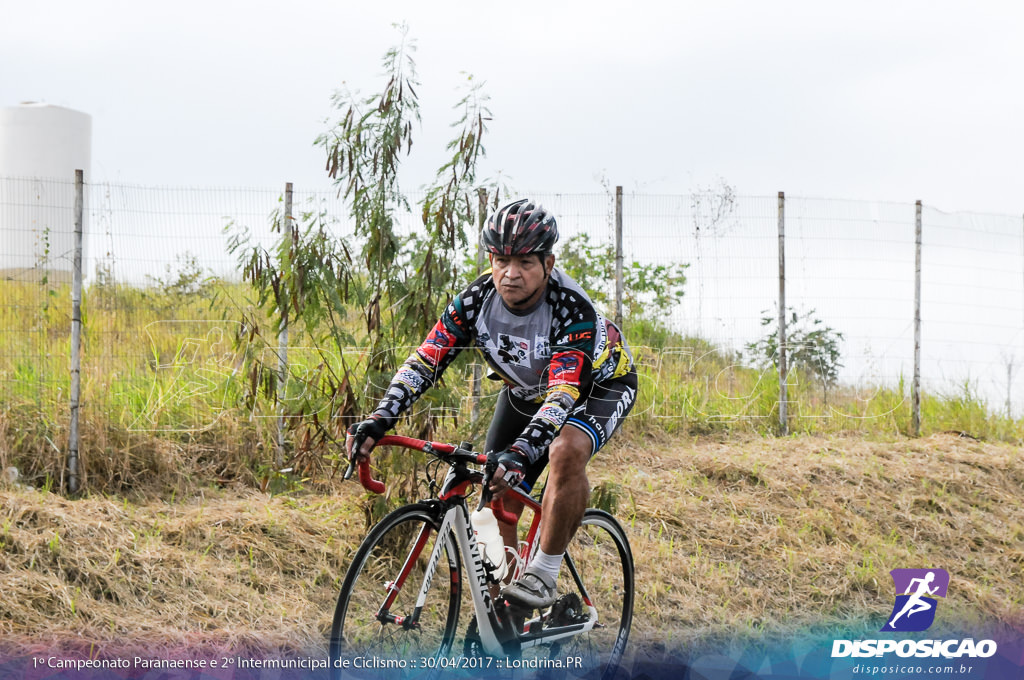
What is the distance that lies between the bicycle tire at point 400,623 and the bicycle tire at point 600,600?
53 cm

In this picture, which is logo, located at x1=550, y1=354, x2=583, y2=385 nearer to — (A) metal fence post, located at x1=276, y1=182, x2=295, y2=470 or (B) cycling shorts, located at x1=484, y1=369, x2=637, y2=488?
(B) cycling shorts, located at x1=484, y1=369, x2=637, y2=488

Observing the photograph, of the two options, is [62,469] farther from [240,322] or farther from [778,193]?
[778,193]

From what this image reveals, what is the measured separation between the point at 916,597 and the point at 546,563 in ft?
11.2

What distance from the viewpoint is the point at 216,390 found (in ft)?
24.3

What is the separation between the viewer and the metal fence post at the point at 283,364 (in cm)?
548

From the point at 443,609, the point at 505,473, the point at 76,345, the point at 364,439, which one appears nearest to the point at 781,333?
the point at 76,345

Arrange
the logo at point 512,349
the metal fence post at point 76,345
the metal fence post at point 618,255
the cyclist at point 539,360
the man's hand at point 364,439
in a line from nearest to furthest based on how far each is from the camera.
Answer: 1. the man's hand at point 364,439
2. the cyclist at point 539,360
3. the logo at point 512,349
4. the metal fence post at point 76,345
5. the metal fence post at point 618,255

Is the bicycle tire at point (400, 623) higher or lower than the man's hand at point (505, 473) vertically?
lower

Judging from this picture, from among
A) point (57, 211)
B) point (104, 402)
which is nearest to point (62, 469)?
point (104, 402)

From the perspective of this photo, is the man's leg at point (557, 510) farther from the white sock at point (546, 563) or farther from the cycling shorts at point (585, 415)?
the cycling shorts at point (585, 415)

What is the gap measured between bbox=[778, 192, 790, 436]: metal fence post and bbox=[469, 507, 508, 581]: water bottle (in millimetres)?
6604

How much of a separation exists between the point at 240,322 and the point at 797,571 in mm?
4061

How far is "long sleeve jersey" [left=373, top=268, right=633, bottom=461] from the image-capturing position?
3762 mm

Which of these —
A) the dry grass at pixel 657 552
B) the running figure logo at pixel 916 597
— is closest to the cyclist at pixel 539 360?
the dry grass at pixel 657 552
